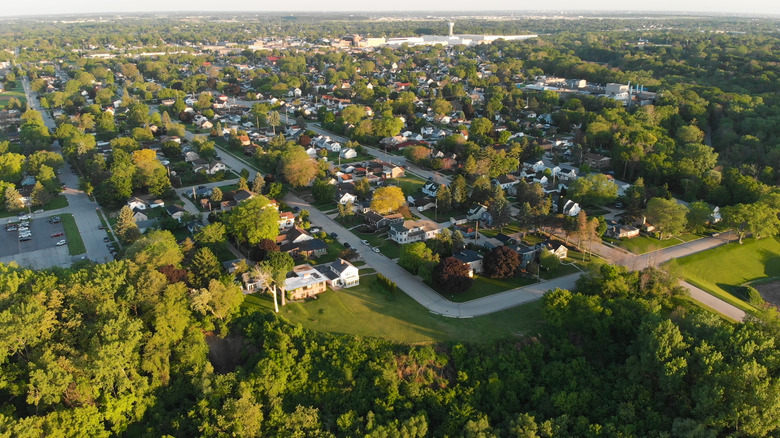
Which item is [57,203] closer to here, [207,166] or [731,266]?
[207,166]

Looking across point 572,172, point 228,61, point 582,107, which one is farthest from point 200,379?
point 228,61

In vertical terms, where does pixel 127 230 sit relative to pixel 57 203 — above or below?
above

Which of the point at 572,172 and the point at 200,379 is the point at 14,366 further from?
the point at 572,172

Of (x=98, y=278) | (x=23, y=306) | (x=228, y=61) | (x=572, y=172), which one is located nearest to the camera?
(x=23, y=306)

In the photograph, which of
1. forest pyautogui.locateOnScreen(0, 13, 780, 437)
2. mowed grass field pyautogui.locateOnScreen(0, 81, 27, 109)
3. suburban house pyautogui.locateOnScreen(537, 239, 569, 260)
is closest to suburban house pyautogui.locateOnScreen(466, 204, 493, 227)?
suburban house pyautogui.locateOnScreen(537, 239, 569, 260)

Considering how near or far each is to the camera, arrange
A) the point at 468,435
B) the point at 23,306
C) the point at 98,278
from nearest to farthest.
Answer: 1. the point at 468,435
2. the point at 23,306
3. the point at 98,278

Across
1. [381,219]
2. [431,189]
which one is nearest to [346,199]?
[381,219]

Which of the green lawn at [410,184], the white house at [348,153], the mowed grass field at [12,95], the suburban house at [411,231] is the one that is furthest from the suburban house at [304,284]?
the mowed grass field at [12,95]
